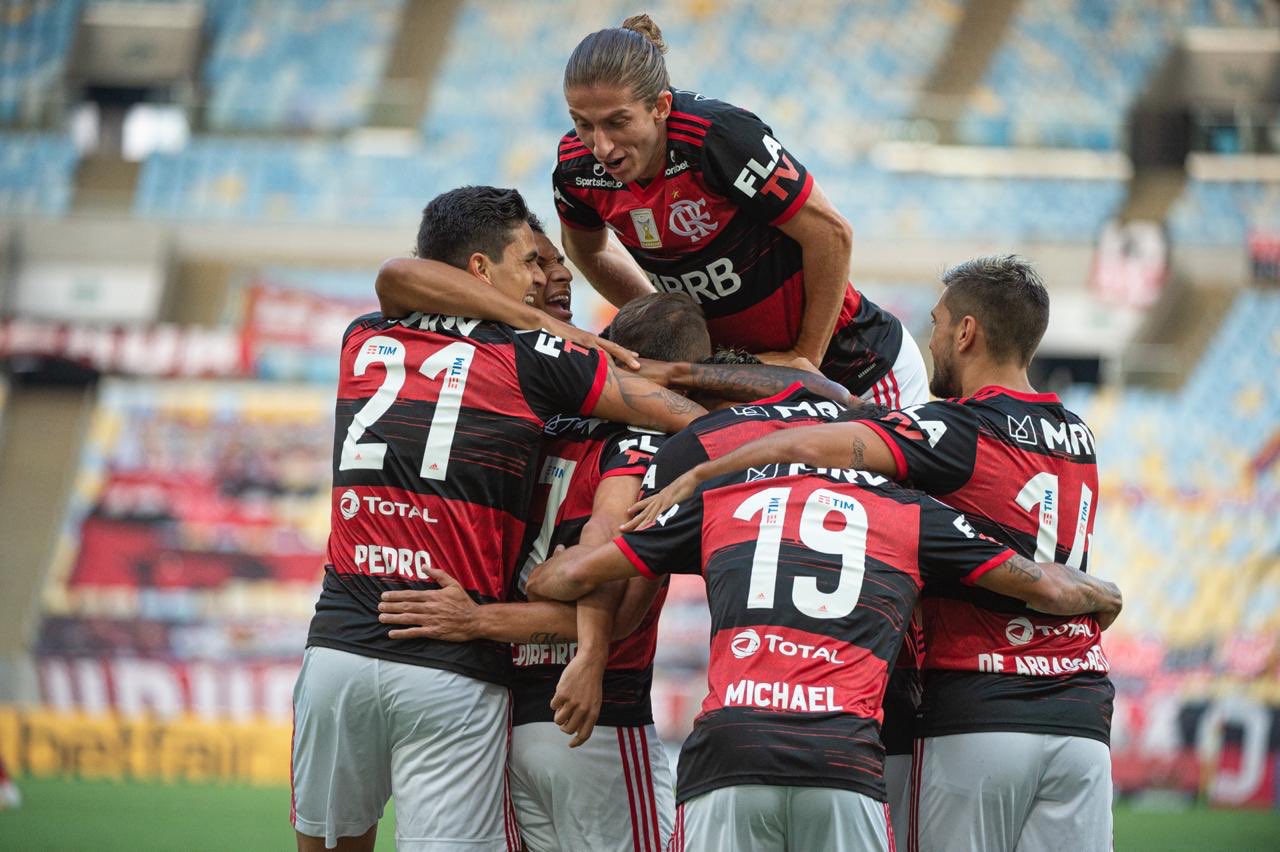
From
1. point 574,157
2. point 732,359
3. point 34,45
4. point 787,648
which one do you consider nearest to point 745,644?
point 787,648

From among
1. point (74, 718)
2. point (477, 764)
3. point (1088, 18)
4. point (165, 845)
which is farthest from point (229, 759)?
point (1088, 18)

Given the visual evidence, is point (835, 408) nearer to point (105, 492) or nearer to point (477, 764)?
point (477, 764)

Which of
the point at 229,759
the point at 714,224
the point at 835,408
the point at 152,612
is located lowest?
the point at 229,759

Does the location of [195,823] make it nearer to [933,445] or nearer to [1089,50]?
[933,445]

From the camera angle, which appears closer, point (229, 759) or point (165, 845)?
point (165, 845)

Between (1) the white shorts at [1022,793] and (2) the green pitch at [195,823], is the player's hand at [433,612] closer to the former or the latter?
(1) the white shorts at [1022,793]

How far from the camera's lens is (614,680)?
4211mm

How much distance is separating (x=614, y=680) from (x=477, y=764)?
0.48 metres

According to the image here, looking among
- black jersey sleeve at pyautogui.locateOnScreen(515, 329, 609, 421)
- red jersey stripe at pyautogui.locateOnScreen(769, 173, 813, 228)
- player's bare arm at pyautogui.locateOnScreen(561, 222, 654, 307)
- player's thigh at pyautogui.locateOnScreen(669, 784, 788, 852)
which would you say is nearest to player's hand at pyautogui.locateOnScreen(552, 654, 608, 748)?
player's thigh at pyautogui.locateOnScreen(669, 784, 788, 852)

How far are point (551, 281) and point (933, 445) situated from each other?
1.42 meters

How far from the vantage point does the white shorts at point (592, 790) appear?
4137 mm

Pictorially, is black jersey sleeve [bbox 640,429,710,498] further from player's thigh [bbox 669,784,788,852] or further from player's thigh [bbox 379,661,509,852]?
player's thigh [bbox 669,784,788,852]

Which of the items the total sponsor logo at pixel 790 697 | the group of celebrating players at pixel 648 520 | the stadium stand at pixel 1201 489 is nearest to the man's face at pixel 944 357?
the group of celebrating players at pixel 648 520

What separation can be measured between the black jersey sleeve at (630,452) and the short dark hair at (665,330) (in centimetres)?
27
